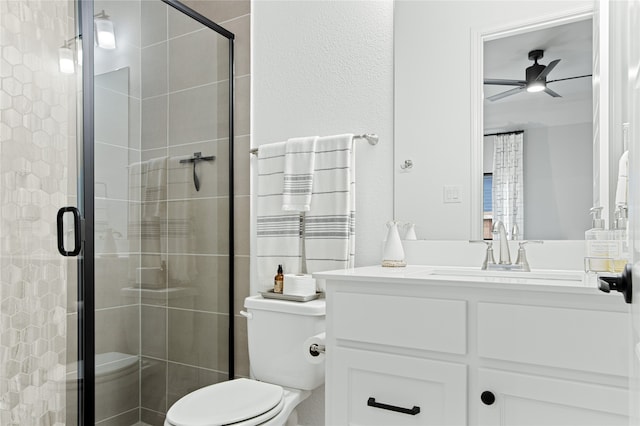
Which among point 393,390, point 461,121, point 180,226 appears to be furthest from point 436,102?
point 180,226

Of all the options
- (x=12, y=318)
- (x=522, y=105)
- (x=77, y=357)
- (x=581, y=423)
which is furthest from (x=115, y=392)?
(x=522, y=105)

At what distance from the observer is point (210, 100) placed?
210cm

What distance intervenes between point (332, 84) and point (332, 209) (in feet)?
1.77

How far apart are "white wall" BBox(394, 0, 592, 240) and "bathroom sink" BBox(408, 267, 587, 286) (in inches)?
6.1

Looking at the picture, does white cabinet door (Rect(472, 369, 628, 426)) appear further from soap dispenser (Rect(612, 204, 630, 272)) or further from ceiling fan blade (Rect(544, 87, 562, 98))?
ceiling fan blade (Rect(544, 87, 562, 98))

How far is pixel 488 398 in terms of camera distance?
1.14 meters

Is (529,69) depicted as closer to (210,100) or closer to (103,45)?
(210,100)

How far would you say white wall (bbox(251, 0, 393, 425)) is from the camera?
6.10ft

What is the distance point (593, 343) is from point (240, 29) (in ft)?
6.31

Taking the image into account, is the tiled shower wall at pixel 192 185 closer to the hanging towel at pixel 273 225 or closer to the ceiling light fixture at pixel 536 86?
the hanging towel at pixel 273 225

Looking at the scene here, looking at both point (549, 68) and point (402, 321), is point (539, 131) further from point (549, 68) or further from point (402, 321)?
point (402, 321)

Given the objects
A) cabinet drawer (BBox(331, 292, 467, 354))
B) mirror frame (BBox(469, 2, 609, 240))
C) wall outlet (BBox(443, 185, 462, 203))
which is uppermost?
mirror frame (BBox(469, 2, 609, 240))

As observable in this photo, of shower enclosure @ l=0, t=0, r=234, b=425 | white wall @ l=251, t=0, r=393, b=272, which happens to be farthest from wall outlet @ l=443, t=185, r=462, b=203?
shower enclosure @ l=0, t=0, r=234, b=425

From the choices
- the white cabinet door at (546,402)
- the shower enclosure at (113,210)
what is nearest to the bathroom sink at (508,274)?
the white cabinet door at (546,402)
